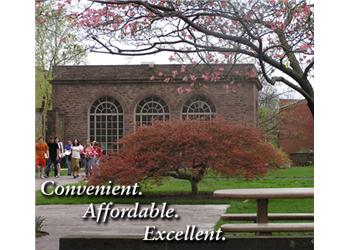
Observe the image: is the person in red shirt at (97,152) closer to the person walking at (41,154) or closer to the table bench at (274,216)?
the person walking at (41,154)

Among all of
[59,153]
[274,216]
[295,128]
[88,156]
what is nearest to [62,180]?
[59,153]

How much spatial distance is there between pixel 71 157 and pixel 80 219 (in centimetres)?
67

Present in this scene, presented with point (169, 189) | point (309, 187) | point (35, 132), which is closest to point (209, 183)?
point (169, 189)

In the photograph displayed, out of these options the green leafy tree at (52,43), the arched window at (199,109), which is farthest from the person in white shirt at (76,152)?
the arched window at (199,109)

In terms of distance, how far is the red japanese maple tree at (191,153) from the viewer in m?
9.88

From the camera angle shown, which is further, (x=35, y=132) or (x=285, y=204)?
(x=285, y=204)

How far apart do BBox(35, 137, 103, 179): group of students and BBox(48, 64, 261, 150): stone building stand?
0.30 ft

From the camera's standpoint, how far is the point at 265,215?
32.0 ft

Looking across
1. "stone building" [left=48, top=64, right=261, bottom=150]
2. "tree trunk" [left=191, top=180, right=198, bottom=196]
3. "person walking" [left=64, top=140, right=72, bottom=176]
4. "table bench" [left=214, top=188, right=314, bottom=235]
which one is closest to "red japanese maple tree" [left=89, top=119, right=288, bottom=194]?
"tree trunk" [left=191, top=180, right=198, bottom=196]

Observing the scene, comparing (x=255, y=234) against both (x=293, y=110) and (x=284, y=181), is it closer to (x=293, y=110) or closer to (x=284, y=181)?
(x=284, y=181)

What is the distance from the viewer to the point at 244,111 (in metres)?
9.85

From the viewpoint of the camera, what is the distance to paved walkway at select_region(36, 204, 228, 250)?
9.59 meters

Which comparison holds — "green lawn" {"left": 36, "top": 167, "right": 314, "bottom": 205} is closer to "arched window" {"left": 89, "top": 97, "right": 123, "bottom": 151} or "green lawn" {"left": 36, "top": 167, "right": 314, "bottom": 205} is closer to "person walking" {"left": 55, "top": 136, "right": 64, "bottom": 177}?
"person walking" {"left": 55, "top": 136, "right": 64, "bottom": 177}

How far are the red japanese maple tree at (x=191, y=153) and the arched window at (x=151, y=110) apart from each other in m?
0.08
